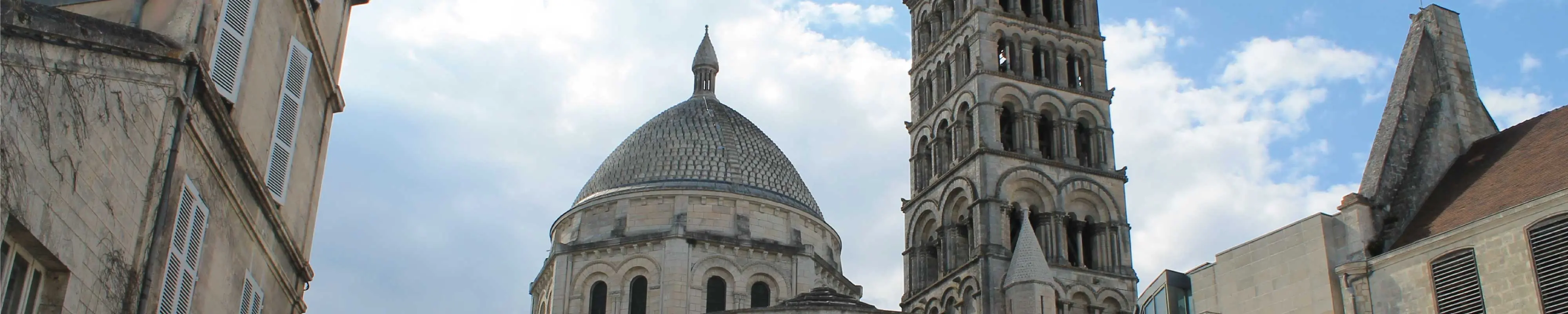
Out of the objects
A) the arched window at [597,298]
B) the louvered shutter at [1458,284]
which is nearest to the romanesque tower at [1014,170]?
the arched window at [597,298]

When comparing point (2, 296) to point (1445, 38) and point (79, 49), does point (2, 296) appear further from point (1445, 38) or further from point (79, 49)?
point (1445, 38)

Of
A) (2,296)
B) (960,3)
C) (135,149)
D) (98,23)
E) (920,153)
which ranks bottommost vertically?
(2,296)

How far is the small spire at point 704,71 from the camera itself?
208ft

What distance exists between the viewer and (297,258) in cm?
1991

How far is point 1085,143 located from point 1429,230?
20.7m

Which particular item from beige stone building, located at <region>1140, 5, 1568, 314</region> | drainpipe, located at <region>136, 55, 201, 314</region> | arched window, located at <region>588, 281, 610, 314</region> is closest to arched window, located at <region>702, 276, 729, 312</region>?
arched window, located at <region>588, 281, 610, 314</region>

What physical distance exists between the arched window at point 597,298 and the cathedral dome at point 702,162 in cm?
379

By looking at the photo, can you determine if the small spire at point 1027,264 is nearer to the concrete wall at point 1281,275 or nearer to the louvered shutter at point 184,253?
the concrete wall at point 1281,275

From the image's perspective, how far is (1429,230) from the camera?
2550 cm

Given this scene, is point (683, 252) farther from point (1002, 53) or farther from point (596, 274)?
point (1002, 53)

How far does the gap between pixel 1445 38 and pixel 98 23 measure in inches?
Result: 1034

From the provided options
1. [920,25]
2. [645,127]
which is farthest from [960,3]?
[645,127]

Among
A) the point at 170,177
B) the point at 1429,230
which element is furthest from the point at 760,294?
the point at 170,177

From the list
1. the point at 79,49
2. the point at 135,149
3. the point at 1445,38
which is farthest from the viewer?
the point at 1445,38
